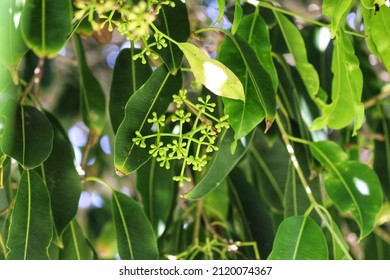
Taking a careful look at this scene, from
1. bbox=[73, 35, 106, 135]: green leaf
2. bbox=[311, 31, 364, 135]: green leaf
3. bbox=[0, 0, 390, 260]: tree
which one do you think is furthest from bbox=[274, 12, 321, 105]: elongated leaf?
bbox=[73, 35, 106, 135]: green leaf

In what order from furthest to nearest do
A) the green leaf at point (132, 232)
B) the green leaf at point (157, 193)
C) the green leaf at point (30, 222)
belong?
1. the green leaf at point (157, 193)
2. the green leaf at point (132, 232)
3. the green leaf at point (30, 222)

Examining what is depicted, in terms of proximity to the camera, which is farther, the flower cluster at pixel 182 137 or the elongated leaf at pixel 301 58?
the elongated leaf at pixel 301 58

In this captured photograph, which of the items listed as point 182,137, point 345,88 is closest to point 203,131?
point 182,137

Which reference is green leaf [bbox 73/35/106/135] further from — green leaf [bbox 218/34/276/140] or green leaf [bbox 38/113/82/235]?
green leaf [bbox 218/34/276/140]

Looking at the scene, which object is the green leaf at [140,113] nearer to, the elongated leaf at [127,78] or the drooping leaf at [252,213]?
the elongated leaf at [127,78]

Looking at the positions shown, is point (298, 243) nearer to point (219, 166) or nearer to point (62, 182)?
point (219, 166)

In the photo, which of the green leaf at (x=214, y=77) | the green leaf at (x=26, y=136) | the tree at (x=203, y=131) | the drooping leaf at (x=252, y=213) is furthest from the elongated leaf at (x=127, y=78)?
the drooping leaf at (x=252, y=213)
